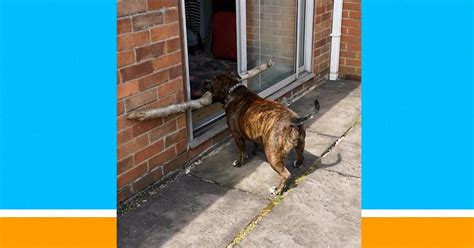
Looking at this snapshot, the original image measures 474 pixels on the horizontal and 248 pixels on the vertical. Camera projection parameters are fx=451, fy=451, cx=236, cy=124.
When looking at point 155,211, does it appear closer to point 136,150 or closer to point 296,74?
point 136,150

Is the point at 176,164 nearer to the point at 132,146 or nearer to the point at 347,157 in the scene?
the point at 132,146

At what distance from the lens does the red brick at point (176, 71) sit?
11.9 ft

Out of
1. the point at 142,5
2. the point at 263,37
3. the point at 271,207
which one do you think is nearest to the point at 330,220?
the point at 271,207

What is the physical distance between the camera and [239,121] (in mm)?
3865

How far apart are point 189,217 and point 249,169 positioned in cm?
91

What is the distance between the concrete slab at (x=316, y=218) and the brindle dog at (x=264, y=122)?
239mm

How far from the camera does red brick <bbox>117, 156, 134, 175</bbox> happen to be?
3.36m

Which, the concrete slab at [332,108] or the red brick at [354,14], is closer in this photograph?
the concrete slab at [332,108]

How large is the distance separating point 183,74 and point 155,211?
3.80 feet

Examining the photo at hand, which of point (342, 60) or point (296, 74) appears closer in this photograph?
point (296, 74)

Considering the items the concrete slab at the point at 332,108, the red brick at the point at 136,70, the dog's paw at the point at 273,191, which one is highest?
the red brick at the point at 136,70

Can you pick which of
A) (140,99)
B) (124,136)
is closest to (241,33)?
(140,99)

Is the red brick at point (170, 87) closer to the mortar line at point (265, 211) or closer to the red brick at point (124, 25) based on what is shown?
the red brick at point (124, 25)
